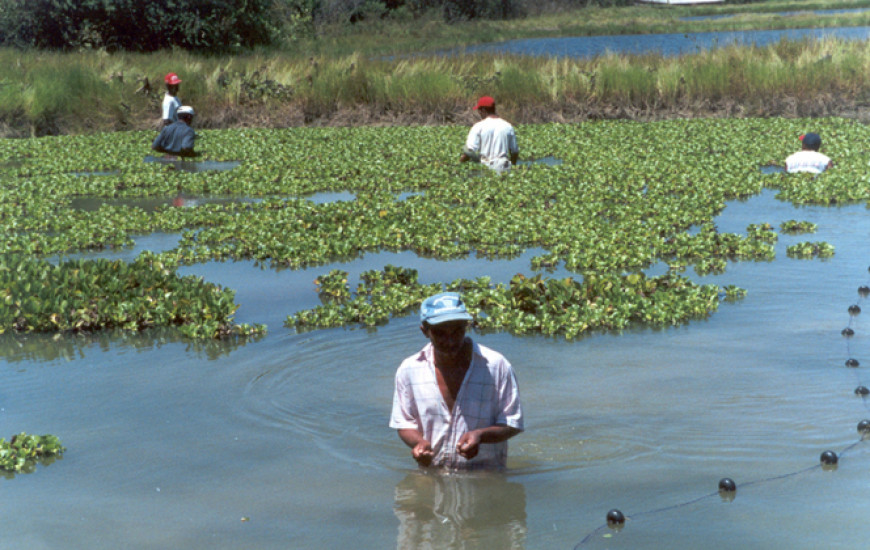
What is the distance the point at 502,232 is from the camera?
13539 mm

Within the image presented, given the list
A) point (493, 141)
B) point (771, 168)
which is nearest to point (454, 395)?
point (493, 141)

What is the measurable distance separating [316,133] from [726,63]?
34.4 ft

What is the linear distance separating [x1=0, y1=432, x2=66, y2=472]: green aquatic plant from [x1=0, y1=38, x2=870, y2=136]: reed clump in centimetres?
2076

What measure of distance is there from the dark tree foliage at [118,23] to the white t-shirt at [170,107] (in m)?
22.6

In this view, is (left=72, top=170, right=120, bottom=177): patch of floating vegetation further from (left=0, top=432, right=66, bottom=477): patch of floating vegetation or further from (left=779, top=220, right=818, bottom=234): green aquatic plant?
(left=0, top=432, right=66, bottom=477): patch of floating vegetation

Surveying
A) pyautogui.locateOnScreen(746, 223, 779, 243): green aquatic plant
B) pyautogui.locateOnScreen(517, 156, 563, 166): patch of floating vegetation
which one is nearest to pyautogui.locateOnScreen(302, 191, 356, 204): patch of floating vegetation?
pyautogui.locateOnScreen(517, 156, 563, 166): patch of floating vegetation

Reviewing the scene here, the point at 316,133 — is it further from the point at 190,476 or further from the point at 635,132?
the point at 190,476

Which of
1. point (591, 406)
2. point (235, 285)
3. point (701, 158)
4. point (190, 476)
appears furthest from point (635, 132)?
point (190, 476)

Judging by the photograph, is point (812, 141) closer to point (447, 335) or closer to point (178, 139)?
point (178, 139)

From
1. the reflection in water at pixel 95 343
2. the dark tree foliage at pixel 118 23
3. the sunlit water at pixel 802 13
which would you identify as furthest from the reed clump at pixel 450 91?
the sunlit water at pixel 802 13

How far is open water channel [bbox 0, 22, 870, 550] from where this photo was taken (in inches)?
235

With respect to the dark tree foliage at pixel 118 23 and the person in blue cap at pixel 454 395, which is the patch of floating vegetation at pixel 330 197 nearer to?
the person in blue cap at pixel 454 395

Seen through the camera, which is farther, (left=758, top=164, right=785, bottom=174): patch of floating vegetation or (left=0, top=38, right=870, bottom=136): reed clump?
(left=0, top=38, right=870, bottom=136): reed clump

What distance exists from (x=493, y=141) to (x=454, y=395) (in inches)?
467
